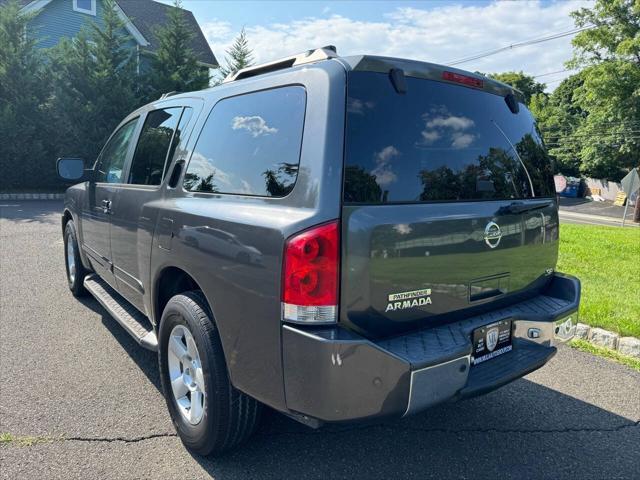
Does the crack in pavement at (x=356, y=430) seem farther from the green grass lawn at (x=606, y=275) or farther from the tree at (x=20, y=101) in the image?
the tree at (x=20, y=101)

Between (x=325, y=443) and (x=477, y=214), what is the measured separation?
5.13 ft

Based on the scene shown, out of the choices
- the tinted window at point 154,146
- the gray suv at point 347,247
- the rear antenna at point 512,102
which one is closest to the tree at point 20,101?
the tinted window at point 154,146

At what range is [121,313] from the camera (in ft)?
12.6

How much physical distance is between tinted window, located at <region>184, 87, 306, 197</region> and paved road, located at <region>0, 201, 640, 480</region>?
57.9 inches

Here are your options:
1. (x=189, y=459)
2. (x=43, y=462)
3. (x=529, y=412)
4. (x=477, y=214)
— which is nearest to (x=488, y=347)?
(x=477, y=214)

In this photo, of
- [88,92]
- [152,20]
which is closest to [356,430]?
[88,92]

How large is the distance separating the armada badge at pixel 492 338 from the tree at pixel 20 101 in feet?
57.1

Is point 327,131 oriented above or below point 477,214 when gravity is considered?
above

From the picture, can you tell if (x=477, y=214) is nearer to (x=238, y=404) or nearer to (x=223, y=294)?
(x=223, y=294)

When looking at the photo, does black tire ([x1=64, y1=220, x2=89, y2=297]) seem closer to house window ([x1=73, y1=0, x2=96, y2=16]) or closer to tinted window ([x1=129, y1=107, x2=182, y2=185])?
tinted window ([x1=129, y1=107, x2=182, y2=185])

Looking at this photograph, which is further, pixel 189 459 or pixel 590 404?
pixel 590 404

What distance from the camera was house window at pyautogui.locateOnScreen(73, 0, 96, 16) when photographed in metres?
22.6

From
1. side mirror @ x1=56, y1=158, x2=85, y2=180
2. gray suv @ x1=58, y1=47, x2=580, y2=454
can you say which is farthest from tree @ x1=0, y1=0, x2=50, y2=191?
gray suv @ x1=58, y1=47, x2=580, y2=454

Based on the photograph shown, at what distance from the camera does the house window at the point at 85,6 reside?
891 inches
